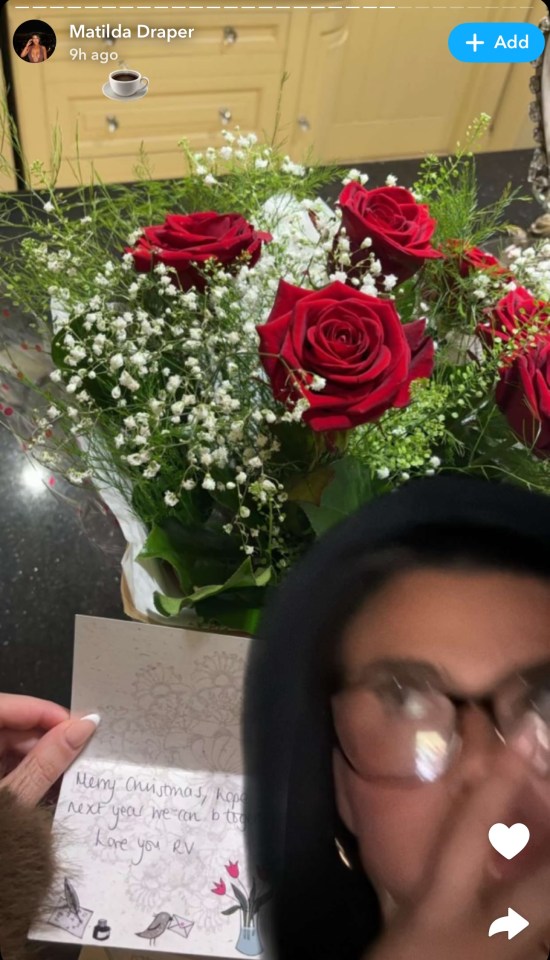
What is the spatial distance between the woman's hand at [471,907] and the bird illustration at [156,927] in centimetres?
19

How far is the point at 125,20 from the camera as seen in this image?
591 millimetres

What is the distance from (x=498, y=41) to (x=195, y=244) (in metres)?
0.35

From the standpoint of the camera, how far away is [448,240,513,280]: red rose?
0.59 metres

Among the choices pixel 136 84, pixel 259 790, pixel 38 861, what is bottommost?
pixel 38 861

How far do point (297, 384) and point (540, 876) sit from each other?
30cm

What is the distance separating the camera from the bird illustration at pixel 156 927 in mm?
537

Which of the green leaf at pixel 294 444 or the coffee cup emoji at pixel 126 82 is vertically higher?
the coffee cup emoji at pixel 126 82

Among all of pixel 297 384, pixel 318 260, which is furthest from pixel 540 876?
pixel 318 260

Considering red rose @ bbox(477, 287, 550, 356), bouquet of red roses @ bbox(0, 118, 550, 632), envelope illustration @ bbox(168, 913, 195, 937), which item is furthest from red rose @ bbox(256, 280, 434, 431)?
envelope illustration @ bbox(168, 913, 195, 937)

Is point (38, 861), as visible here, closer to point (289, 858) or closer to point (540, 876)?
point (289, 858)

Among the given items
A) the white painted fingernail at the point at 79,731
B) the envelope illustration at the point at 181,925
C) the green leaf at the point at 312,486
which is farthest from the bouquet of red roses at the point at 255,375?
the envelope illustration at the point at 181,925

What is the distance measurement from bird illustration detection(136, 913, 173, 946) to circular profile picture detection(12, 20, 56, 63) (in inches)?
25.7

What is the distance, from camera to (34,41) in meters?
0.59

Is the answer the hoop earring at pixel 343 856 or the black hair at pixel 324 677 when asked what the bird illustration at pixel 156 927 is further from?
the hoop earring at pixel 343 856
